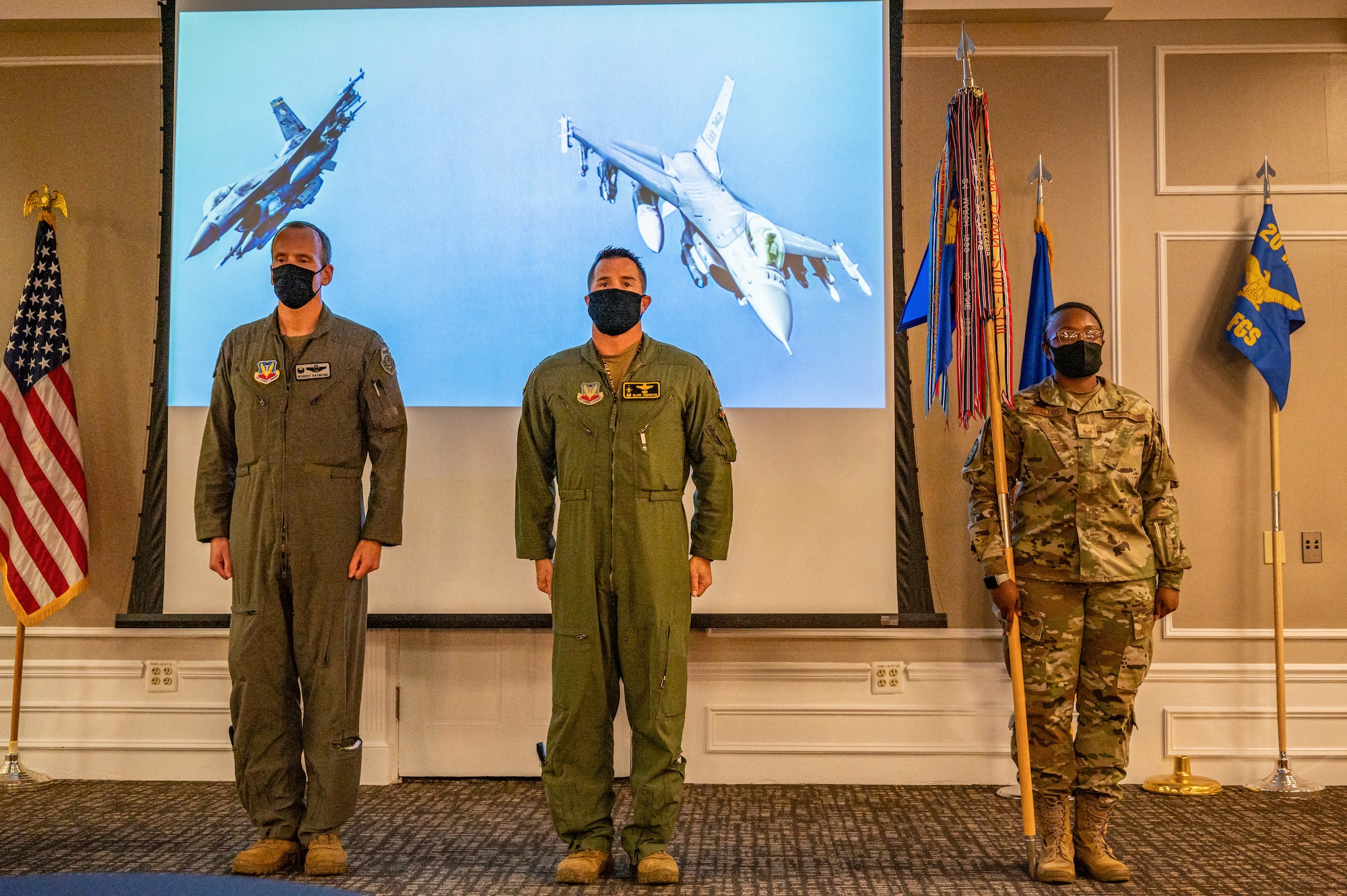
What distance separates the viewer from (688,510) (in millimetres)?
3752

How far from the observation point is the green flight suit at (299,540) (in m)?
2.77

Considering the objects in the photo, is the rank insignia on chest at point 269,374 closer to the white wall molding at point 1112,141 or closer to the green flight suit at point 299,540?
the green flight suit at point 299,540

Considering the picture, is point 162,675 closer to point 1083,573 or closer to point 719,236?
point 719,236

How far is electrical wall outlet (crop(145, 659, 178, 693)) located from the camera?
3949mm

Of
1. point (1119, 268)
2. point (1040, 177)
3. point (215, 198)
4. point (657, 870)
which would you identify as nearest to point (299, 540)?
point (657, 870)

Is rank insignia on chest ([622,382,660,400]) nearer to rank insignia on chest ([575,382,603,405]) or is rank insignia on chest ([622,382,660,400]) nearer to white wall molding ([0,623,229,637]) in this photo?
rank insignia on chest ([575,382,603,405])

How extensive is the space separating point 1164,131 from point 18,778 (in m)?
4.98

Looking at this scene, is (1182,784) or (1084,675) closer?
(1084,675)

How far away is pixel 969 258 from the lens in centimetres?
301

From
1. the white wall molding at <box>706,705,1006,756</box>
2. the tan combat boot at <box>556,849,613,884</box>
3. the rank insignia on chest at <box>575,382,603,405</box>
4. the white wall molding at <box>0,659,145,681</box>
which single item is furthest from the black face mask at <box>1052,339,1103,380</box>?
the white wall molding at <box>0,659,145,681</box>

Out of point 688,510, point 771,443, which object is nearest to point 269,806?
point 688,510

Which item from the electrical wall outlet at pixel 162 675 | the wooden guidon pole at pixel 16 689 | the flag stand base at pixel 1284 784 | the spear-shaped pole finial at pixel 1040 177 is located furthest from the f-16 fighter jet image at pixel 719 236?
the wooden guidon pole at pixel 16 689

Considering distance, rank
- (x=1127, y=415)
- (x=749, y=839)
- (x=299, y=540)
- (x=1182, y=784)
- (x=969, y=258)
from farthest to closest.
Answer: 1. (x=1182, y=784)
2. (x=749, y=839)
3. (x=969, y=258)
4. (x=1127, y=415)
5. (x=299, y=540)

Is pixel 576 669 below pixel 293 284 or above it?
below
